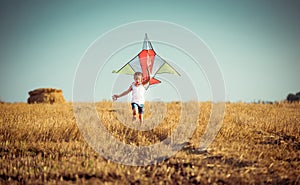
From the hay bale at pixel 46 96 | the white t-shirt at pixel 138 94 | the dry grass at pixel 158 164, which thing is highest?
the hay bale at pixel 46 96

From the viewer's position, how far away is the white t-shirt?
7711 mm

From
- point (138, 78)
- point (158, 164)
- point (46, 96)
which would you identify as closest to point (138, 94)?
point (138, 78)

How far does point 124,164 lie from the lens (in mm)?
5320

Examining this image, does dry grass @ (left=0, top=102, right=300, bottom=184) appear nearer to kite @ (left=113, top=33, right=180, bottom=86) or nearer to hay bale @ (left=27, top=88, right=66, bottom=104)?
kite @ (left=113, top=33, right=180, bottom=86)

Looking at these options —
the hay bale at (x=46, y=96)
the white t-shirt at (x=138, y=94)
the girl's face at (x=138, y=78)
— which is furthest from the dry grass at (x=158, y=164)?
the hay bale at (x=46, y=96)

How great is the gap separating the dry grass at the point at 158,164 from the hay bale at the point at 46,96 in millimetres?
Result: 11646

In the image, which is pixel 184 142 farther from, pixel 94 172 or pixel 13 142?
pixel 13 142

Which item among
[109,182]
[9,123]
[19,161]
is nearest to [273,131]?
[109,182]

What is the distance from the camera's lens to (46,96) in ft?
64.5

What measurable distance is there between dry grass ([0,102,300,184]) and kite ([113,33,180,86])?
145cm

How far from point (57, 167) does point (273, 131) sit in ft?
18.9

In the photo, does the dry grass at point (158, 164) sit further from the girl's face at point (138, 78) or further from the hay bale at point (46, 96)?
the hay bale at point (46, 96)

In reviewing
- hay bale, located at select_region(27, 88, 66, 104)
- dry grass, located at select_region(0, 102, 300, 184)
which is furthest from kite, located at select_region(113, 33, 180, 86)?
hay bale, located at select_region(27, 88, 66, 104)

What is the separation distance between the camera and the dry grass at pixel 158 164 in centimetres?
476
